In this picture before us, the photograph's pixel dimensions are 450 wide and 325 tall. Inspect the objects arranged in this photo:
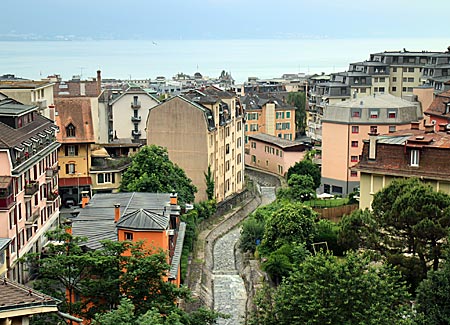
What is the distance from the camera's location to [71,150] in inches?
1676

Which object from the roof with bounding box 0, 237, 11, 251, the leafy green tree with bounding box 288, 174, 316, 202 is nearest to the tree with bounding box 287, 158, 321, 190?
the leafy green tree with bounding box 288, 174, 316, 202

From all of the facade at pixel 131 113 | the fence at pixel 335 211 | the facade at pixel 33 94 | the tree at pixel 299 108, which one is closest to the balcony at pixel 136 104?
the facade at pixel 131 113

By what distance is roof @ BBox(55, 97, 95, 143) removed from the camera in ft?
139

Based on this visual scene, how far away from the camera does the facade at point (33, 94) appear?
36719 mm

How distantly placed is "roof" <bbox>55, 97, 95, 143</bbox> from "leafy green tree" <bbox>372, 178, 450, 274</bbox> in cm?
2293

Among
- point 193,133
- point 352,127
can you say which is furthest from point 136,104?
point 352,127

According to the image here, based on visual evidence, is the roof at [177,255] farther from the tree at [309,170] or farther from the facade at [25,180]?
the tree at [309,170]

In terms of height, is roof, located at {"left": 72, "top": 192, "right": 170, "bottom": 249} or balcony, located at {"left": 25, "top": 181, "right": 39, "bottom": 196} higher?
balcony, located at {"left": 25, "top": 181, "right": 39, "bottom": 196}

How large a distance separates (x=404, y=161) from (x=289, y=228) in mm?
5972

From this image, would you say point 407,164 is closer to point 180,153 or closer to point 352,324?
point 352,324

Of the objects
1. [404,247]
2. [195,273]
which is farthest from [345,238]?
[195,273]

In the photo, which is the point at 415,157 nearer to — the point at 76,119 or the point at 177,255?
the point at 177,255

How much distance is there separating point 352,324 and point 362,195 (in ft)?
41.9

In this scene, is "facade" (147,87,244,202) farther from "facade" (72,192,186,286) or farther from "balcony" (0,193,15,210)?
"balcony" (0,193,15,210)
